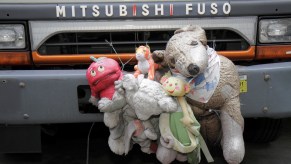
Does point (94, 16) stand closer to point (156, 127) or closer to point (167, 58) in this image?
point (167, 58)

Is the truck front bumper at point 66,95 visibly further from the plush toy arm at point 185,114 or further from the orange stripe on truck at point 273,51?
the plush toy arm at point 185,114

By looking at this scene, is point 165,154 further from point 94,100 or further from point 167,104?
point 94,100

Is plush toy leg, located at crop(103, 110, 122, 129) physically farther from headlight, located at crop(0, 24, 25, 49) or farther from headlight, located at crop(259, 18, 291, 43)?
headlight, located at crop(259, 18, 291, 43)

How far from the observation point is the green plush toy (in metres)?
2.41

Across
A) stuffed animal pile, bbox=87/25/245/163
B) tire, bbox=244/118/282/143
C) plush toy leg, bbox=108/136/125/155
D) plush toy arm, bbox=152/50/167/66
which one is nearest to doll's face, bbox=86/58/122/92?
stuffed animal pile, bbox=87/25/245/163

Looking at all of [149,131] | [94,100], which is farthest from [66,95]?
[149,131]

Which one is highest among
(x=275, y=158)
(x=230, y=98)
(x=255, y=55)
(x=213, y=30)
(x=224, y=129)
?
(x=213, y=30)

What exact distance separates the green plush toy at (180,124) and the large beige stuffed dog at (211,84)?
0.08 meters

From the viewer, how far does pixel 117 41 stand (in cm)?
292

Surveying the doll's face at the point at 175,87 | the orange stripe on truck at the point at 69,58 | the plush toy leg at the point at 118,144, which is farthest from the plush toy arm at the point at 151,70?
the plush toy leg at the point at 118,144

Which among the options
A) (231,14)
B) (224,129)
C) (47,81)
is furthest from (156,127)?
(231,14)

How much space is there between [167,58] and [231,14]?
25.3 inches

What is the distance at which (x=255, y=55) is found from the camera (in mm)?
2988

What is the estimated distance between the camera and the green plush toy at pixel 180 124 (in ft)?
7.91
